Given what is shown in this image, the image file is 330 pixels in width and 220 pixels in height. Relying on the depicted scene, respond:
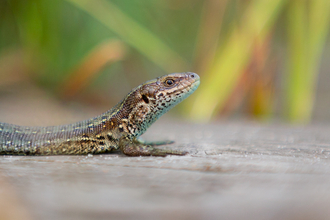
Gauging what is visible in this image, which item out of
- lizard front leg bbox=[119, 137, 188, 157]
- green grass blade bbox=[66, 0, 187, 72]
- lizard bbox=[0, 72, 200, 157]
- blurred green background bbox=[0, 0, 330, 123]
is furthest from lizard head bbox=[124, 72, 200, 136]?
green grass blade bbox=[66, 0, 187, 72]

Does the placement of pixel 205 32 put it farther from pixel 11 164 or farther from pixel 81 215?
pixel 81 215

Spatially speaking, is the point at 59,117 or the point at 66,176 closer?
the point at 66,176

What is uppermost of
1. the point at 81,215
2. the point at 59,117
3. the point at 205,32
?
the point at 205,32

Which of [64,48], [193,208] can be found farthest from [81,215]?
[64,48]

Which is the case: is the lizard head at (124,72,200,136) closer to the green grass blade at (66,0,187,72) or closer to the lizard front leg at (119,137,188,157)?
the lizard front leg at (119,137,188,157)

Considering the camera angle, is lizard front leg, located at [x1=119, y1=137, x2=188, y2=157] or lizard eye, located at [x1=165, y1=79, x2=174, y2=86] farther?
lizard eye, located at [x1=165, y1=79, x2=174, y2=86]

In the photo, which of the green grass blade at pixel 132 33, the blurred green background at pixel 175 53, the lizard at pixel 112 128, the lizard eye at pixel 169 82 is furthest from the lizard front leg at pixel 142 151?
the green grass blade at pixel 132 33

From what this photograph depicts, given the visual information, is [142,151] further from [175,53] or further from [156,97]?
[175,53]
